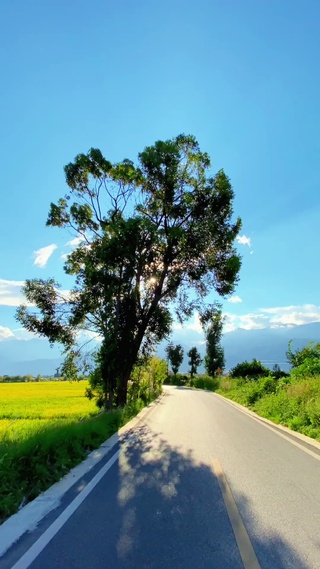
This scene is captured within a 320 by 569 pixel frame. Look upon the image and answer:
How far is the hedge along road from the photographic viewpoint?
3.59 metres

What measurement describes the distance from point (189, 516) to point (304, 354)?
2053cm

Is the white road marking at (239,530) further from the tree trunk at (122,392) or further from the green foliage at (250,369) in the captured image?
→ the green foliage at (250,369)

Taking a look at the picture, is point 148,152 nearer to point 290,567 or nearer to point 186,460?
point 186,460

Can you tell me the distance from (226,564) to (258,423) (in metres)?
11.3

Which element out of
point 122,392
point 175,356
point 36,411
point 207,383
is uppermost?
point 175,356

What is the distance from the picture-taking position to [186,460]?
775 centimetres

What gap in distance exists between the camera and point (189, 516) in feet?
15.2

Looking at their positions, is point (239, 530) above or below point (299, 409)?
below

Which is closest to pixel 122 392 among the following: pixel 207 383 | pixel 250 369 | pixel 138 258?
pixel 138 258

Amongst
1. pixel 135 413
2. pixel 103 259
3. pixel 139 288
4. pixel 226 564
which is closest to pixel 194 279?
pixel 139 288

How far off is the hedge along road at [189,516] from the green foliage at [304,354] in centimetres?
1510

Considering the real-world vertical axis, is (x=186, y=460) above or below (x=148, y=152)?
below

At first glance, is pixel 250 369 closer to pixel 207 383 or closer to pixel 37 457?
pixel 207 383

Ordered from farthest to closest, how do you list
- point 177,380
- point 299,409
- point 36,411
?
1. point 177,380
2. point 36,411
3. point 299,409
